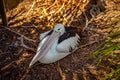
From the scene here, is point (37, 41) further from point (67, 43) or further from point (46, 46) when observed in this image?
point (67, 43)

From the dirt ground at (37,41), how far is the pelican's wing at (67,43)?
0.10m

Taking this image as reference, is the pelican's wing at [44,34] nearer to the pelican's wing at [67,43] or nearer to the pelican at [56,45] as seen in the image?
the pelican at [56,45]

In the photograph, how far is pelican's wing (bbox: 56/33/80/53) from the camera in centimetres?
254

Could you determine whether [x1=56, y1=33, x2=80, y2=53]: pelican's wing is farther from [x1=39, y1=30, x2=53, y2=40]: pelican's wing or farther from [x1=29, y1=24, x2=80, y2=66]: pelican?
[x1=39, y1=30, x2=53, y2=40]: pelican's wing

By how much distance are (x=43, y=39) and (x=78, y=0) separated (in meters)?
0.82

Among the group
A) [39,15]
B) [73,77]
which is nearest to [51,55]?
[73,77]

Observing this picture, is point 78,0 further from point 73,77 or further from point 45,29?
point 73,77

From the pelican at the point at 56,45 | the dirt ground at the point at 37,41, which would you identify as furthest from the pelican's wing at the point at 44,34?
the dirt ground at the point at 37,41

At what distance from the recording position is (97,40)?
280 centimetres

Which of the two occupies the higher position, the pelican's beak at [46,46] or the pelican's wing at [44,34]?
the pelican's wing at [44,34]

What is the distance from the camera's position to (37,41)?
2.80 metres

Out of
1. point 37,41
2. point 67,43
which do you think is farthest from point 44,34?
point 67,43

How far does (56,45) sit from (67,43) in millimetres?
100

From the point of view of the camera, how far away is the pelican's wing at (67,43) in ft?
8.34
